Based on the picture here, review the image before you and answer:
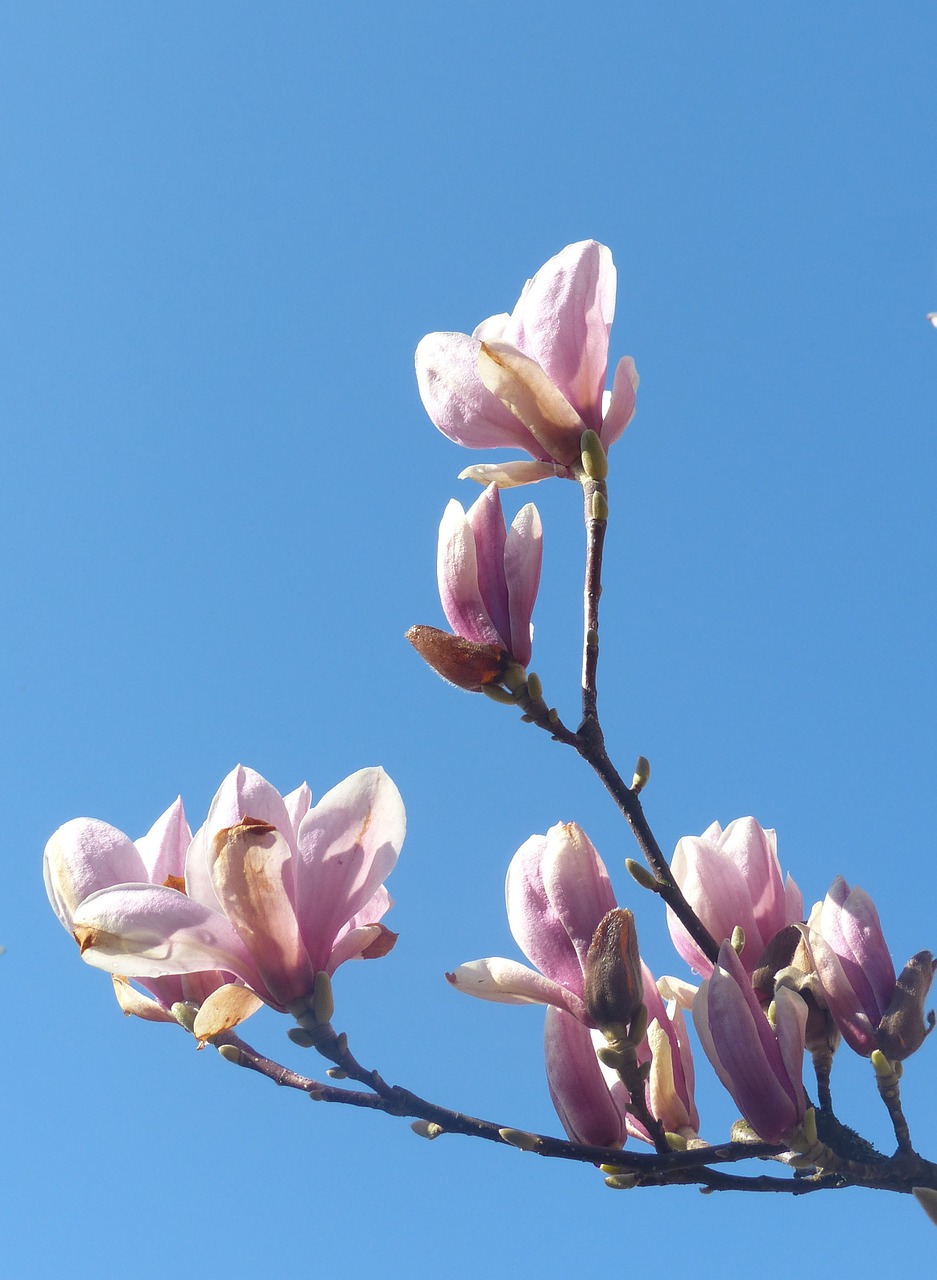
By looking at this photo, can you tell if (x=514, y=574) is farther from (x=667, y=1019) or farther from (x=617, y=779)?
(x=667, y=1019)

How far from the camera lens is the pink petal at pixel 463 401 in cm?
115

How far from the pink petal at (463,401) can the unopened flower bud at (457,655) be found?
27cm

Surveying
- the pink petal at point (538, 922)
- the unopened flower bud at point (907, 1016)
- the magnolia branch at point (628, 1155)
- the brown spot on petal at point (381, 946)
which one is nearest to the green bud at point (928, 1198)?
the magnolia branch at point (628, 1155)

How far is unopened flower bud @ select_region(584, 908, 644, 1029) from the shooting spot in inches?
38.6

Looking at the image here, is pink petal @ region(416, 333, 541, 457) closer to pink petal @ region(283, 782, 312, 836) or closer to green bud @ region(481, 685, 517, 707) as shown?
green bud @ region(481, 685, 517, 707)

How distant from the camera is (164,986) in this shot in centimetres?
114

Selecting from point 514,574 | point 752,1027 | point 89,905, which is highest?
point 514,574

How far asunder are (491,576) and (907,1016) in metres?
0.62

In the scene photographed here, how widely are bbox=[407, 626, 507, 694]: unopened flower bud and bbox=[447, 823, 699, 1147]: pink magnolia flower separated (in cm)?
18

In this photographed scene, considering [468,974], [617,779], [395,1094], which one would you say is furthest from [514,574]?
[395,1094]

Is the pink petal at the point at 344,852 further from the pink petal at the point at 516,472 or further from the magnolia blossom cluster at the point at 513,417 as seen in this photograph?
the pink petal at the point at 516,472

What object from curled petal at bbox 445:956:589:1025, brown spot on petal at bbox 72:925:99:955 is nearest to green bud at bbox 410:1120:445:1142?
curled petal at bbox 445:956:589:1025

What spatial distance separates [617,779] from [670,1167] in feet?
1.21

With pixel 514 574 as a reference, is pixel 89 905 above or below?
below
